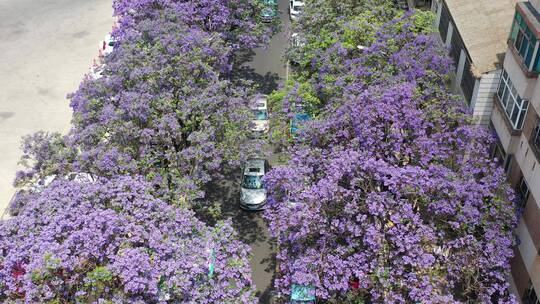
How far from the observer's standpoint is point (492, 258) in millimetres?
18469

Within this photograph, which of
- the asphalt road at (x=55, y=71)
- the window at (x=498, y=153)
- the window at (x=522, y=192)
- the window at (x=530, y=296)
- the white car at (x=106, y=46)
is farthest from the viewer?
the white car at (x=106, y=46)

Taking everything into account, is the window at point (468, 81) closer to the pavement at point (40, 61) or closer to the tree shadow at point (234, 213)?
the tree shadow at point (234, 213)

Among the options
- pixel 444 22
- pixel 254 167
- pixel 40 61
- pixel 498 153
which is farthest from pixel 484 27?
pixel 40 61

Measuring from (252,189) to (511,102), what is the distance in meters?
13.0

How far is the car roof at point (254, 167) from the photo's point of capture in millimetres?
28434

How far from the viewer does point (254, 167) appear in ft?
94.2

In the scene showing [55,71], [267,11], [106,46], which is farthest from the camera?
[55,71]

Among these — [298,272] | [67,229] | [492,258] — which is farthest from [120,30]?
[492,258]

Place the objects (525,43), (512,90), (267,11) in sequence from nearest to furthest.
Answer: (525,43)
(512,90)
(267,11)

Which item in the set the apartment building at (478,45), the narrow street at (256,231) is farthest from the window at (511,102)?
the narrow street at (256,231)

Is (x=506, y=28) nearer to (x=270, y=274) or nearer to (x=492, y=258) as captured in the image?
(x=492, y=258)

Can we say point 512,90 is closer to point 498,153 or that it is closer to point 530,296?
point 498,153

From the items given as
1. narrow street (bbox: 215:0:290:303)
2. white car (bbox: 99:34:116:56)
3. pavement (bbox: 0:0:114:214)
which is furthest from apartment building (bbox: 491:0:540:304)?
white car (bbox: 99:34:116:56)

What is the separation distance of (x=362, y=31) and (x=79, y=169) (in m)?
15.0
